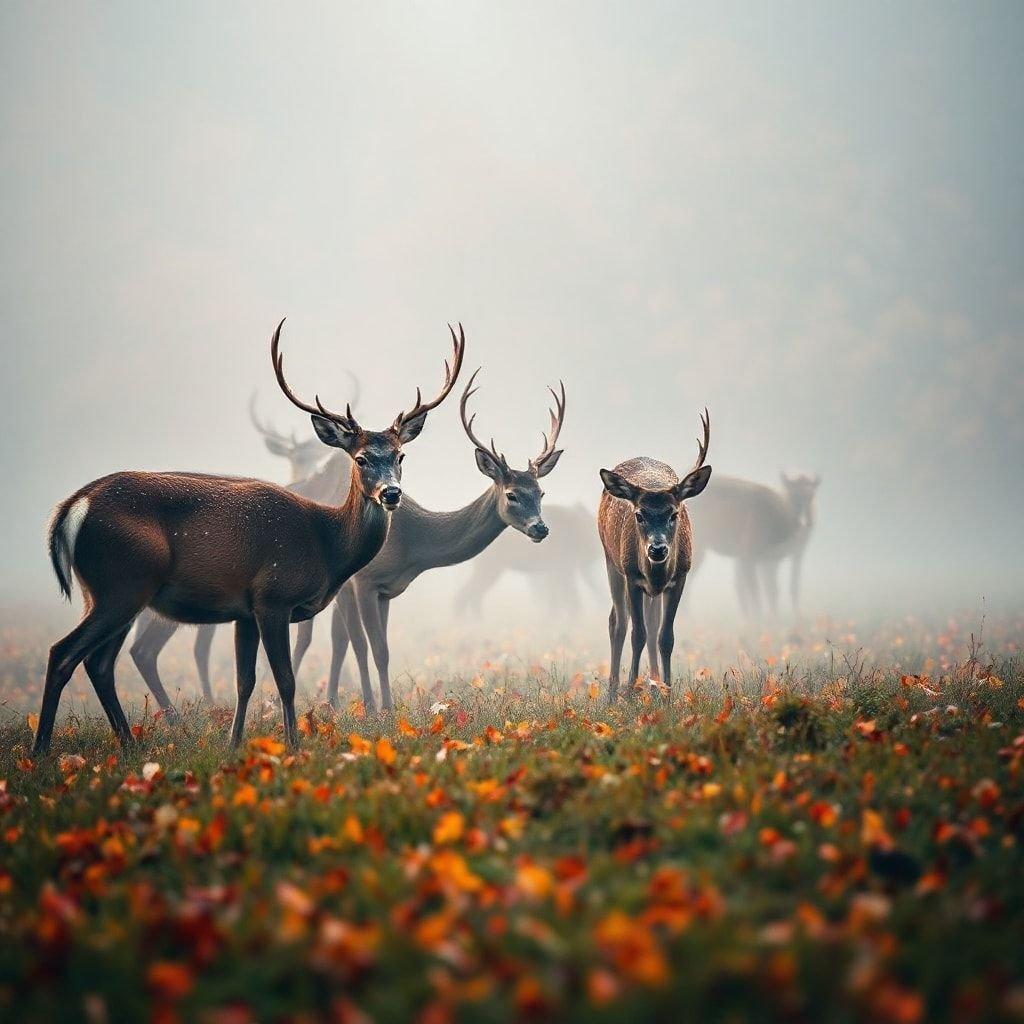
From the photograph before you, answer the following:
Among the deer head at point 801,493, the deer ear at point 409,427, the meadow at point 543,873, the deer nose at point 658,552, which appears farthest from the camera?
the deer head at point 801,493

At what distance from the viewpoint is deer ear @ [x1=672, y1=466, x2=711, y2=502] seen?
8414mm

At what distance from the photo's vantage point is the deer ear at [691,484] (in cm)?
841

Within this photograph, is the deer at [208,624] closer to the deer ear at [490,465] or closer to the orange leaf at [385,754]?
the orange leaf at [385,754]

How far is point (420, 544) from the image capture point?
10.2 m

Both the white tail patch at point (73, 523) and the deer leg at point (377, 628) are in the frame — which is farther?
the deer leg at point (377, 628)

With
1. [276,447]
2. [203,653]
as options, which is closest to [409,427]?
[203,653]

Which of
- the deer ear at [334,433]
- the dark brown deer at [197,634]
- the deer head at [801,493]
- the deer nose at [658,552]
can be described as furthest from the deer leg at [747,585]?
the deer ear at [334,433]

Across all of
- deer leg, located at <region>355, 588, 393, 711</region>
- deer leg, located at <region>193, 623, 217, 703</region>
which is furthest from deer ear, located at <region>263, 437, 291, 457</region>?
deer leg, located at <region>355, 588, 393, 711</region>

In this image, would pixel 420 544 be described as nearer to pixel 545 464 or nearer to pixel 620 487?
pixel 545 464

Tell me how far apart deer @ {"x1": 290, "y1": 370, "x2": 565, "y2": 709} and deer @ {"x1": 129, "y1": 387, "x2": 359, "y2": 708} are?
1706 millimetres

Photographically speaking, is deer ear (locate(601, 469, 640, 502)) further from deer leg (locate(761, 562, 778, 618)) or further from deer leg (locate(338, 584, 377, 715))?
deer leg (locate(761, 562, 778, 618))

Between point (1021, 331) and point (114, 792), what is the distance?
85.0 metres

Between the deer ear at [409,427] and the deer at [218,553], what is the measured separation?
0.07 feet

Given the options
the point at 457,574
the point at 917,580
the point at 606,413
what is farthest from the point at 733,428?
the point at 917,580
